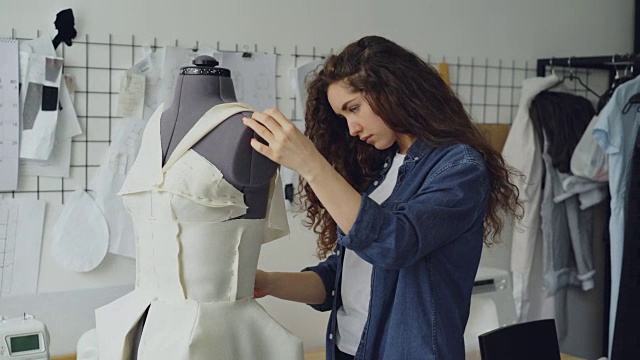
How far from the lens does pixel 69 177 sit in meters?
2.57

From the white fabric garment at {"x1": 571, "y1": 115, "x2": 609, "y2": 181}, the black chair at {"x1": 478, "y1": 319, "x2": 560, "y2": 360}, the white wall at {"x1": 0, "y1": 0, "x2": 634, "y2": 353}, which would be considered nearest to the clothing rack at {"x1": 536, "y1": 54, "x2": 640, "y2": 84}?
the white wall at {"x1": 0, "y1": 0, "x2": 634, "y2": 353}

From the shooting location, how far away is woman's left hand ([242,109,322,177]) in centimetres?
150

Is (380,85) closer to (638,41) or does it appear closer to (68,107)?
(68,107)

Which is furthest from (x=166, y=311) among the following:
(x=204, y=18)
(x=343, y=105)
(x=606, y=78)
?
(x=606, y=78)

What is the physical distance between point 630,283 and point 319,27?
157 centimetres

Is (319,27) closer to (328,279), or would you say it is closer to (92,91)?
(92,91)

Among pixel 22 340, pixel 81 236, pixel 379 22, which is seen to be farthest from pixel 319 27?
pixel 22 340

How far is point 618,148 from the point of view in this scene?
3201mm

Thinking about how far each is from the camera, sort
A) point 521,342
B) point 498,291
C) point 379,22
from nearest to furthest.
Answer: point 521,342
point 498,291
point 379,22

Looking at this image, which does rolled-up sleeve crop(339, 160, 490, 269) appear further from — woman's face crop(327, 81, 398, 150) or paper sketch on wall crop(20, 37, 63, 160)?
paper sketch on wall crop(20, 37, 63, 160)

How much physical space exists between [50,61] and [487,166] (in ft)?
4.67

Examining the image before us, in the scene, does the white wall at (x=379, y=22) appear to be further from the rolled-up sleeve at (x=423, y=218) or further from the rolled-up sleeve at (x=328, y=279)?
the rolled-up sleeve at (x=423, y=218)

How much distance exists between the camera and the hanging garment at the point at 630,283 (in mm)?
3188

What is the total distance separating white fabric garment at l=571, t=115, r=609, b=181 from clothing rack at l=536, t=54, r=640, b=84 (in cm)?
25
